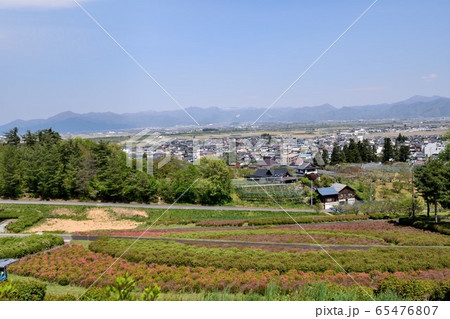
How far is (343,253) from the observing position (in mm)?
7816

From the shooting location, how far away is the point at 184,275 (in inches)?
265

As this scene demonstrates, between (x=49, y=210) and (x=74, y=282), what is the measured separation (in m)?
6.52

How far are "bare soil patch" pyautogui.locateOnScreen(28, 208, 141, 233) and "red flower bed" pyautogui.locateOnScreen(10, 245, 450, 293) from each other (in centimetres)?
342

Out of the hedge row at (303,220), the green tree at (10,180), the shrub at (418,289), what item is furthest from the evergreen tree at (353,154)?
the shrub at (418,289)

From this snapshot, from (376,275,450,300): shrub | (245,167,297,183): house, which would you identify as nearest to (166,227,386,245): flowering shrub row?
(376,275,450,300): shrub

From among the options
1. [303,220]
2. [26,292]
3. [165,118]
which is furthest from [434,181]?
[26,292]

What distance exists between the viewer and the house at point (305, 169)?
19125mm

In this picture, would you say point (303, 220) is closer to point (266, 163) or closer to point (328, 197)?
point (328, 197)

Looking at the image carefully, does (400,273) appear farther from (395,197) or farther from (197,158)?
(395,197)

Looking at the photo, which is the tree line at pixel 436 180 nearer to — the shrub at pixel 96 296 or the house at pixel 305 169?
the house at pixel 305 169

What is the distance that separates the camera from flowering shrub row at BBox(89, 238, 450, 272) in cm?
710

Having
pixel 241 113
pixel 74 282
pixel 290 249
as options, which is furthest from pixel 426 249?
pixel 74 282

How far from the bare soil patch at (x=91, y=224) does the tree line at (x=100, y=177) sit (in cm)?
75

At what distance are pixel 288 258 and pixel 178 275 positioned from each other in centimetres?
218
